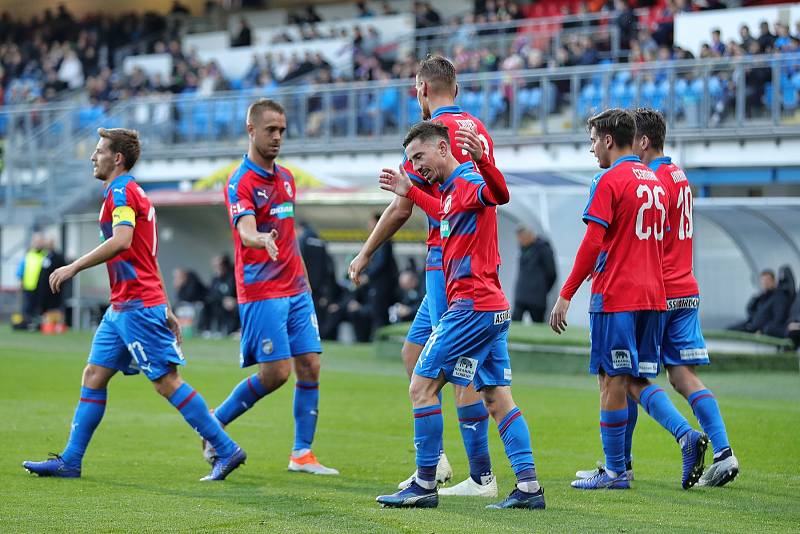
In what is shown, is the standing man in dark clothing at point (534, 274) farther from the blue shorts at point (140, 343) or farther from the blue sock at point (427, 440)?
the blue sock at point (427, 440)

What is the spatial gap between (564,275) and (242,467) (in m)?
12.0

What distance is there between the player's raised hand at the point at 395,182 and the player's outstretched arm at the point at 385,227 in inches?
17.5

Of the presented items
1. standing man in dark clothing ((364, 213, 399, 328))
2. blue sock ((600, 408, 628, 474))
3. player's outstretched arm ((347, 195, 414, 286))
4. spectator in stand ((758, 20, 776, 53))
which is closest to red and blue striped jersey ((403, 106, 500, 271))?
player's outstretched arm ((347, 195, 414, 286))

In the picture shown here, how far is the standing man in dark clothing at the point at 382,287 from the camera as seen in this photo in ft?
69.9

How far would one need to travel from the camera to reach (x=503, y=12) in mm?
29406

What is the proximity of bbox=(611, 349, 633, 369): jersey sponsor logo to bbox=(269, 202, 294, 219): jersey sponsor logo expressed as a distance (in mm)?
2401

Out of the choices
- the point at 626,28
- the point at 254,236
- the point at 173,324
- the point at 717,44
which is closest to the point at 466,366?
the point at 254,236

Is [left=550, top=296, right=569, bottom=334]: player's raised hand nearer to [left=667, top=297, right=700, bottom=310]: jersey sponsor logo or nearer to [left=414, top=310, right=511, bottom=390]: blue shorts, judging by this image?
[left=414, top=310, right=511, bottom=390]: blue shorts

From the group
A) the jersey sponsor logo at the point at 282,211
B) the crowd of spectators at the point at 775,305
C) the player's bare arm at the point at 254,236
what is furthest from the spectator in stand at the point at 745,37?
the player's bare arm at the point at 254,236

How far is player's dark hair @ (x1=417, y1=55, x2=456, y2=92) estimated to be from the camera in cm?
777

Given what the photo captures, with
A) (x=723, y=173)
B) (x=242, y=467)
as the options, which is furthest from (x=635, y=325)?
(x=723, y=173)

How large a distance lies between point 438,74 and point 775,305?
39.6 ft

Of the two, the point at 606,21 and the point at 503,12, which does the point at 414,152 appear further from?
the point at 503,12

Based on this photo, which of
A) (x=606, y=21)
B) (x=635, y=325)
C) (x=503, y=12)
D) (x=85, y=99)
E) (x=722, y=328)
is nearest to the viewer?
(x=635, y=325)
